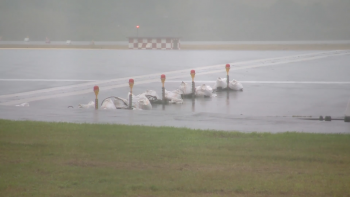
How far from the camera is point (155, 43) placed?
2242 inches

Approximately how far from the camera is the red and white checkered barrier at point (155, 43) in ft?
184

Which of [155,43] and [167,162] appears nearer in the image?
[167,162]

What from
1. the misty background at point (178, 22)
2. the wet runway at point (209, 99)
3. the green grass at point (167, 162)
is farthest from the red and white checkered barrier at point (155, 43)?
the green grass at point (167, 162)

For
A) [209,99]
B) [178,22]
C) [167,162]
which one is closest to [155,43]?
[178,22]

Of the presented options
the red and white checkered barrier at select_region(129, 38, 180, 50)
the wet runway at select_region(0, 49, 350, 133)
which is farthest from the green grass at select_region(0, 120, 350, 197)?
the red and white checkered barrier at select_region(129, 38, 180, 50)

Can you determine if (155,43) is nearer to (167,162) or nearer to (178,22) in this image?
(178,22)

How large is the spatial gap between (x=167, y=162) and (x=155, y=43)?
51.3 meters

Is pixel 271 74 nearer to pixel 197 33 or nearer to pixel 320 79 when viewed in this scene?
pixel 320 79

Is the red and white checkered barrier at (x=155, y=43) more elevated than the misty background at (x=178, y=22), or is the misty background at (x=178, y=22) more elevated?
the misty background at (x=178, y=22)

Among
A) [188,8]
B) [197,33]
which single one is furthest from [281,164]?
[197,33]

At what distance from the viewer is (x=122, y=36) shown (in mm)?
71000

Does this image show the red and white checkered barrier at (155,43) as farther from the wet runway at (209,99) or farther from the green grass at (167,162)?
the green grass at (167,162)

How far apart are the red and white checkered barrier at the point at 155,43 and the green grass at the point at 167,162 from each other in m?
48.0

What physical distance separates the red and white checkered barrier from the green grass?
48.0 metres
